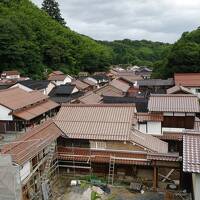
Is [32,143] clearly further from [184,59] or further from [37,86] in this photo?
[184,59]

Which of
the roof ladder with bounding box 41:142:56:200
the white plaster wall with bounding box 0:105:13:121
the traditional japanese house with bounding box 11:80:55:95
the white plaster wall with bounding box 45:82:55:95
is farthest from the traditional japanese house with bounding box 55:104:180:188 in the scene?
the white plaster wall with bounding box 45:82:55:95


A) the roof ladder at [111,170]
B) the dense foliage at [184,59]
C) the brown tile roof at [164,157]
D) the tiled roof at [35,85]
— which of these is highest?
the dense foliage at [184,59]

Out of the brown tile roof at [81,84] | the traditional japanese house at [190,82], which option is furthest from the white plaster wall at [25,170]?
the brown tile roof at [81,84]

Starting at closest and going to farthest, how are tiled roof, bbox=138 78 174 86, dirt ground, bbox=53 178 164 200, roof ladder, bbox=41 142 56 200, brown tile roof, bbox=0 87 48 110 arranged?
1. roof ladder, bbox=41 142 56 200
2. dirt ground, bbox=53 178 164 200
3. brown tile roof, bbox=0 87 48 110
4. tiled roof, bbox=138 78 174 86

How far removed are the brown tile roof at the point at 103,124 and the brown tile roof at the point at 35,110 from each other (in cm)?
806

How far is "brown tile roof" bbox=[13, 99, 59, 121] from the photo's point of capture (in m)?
30.5

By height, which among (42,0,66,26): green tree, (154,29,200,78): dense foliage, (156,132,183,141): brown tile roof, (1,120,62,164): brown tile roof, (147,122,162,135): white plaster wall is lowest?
(156,132,183,141): brown tile roof

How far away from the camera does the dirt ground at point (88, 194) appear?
18172 mm

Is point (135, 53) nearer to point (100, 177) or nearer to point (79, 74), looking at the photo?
point (79, 74)

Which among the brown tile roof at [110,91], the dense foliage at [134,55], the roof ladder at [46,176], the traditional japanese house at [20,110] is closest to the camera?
the roof ladder at [46,176]

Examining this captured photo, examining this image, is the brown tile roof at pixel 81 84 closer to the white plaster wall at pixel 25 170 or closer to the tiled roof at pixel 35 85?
the tiled roof at pixel 35 85

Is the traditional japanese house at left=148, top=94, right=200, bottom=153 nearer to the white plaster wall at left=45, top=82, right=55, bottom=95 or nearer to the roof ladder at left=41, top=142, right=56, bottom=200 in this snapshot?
the roof ladder at left=41, top=142, right=56, bottom=200

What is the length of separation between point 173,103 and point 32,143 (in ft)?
44.3

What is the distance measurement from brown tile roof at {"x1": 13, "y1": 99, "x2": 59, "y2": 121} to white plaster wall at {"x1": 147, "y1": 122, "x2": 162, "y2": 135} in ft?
42.2
